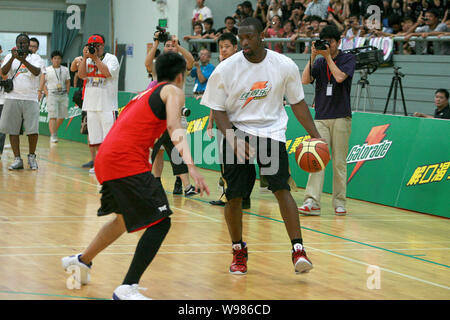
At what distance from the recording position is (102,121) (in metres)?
13.0

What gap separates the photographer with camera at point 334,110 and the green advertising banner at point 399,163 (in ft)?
4.02

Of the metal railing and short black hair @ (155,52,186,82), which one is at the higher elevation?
the metal railing

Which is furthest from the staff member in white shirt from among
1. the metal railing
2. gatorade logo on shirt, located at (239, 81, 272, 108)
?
gatorade logo on shirt, located at (239, 81, 272, 108)

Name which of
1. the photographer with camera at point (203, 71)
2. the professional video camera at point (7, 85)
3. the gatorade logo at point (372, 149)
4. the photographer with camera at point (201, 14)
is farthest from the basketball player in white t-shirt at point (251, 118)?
the photographer with camera at point (201, 14)

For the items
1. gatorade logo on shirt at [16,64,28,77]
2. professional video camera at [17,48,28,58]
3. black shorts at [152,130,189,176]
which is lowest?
black shorts at [152,130,189,176]

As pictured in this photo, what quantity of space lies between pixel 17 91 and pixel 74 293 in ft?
27.5

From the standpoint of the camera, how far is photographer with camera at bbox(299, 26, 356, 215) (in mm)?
9906

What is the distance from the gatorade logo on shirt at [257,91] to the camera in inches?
256

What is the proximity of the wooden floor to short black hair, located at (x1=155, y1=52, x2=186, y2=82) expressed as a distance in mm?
1640

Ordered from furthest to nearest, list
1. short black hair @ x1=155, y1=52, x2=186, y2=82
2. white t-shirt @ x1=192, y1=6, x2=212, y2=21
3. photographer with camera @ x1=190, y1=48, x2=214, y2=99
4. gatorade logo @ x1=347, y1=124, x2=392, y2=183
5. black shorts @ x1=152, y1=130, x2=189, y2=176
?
1. white t-shirt @ x1=192, y1=6, x2=212, y2=21
2. photographer with camera @ x1=190, y1=48, x2=214, y2=99
3. gatorade logo @ x1=347, y1=124, x2=392, y2=183
4. black shorts @ x1=152, y1=130, x2=189, y2=176
5. short black hair @ x1=155, y1=52, x2=186, y2=82

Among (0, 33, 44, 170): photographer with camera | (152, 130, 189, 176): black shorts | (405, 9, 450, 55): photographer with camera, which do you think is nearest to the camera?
(152, 130, 189, 176): black shorts

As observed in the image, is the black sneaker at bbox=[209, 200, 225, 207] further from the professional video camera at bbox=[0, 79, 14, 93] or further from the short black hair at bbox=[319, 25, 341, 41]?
the professional video camera at bbox=[0, 79, 14, 93]
